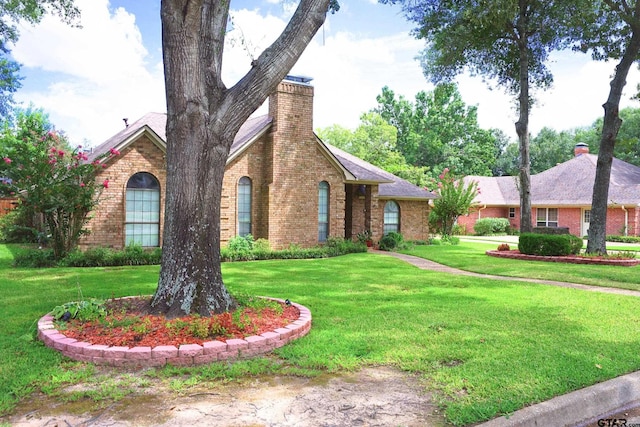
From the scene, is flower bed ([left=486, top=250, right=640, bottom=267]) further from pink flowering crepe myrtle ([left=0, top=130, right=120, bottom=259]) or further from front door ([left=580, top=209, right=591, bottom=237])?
front door ([left=580, top=209, right=591, bottom=237])

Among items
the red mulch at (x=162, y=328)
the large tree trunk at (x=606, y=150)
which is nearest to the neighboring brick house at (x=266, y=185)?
the large tree trunk at (x=606, y=150)

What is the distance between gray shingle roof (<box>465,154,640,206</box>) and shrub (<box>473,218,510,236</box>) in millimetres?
1884

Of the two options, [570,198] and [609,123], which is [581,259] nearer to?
Result: [609,123]

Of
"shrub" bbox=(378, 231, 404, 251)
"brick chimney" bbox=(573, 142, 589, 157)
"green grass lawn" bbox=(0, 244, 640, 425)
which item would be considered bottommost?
"green grass lawn" bbox=(0, 244, 640, 425)

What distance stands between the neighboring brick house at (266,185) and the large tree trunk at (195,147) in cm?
1003

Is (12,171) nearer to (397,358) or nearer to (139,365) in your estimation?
(139,365)

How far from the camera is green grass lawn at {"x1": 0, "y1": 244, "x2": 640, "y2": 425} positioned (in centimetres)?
433

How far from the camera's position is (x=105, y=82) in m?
27.0

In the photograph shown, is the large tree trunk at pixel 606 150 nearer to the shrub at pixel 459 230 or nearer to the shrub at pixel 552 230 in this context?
the shrub at pixel 552 230

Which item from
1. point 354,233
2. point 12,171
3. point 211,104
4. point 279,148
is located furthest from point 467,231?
point 211,104

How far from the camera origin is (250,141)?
17.6m

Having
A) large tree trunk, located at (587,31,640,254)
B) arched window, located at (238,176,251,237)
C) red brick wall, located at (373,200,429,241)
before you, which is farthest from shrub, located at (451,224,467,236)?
arched window, located at (238,176,251,237)

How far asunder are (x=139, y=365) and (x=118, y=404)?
2.89ft

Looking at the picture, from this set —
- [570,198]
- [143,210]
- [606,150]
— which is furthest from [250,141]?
[570,198]
